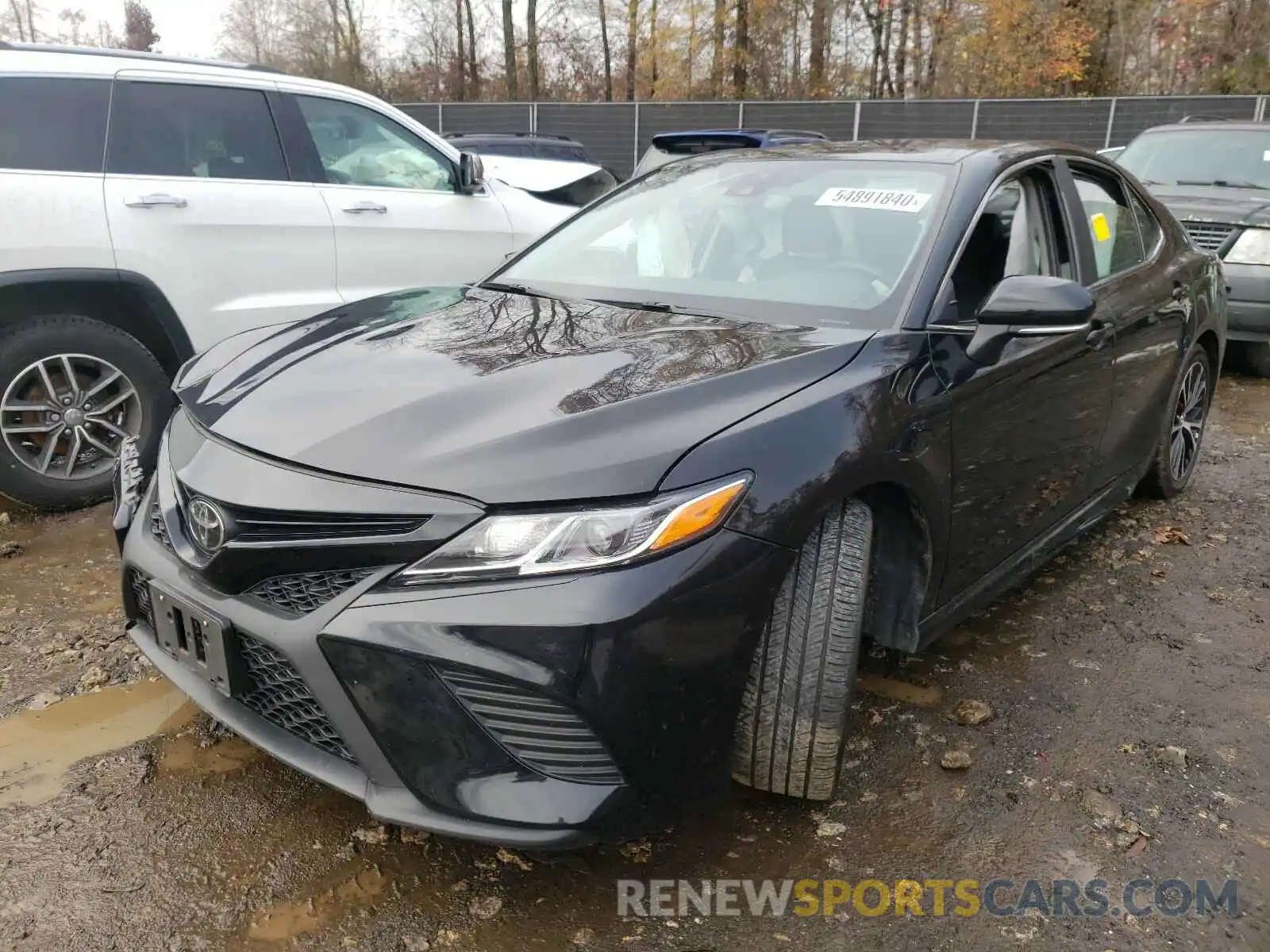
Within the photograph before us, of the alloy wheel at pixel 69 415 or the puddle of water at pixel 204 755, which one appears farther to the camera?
the alloy wheel at pixel 69 415

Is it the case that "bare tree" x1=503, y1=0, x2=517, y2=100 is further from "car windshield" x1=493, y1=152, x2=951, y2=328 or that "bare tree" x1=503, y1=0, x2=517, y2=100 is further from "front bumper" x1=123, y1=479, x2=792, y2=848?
"front bumper" x1=123, y1=479, x2=792, y2=848

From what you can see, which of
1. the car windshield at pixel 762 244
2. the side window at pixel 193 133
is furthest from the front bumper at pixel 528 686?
the side window at pixel 193 133

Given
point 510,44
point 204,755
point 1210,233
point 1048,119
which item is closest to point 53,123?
point 204,755

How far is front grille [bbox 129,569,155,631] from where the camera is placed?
2137 millimetres

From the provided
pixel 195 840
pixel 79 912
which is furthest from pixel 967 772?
pixel 79 912

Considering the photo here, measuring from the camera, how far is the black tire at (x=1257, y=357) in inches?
273

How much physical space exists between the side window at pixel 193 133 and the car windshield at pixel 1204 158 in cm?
661

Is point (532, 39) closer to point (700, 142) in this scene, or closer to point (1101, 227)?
point (700, 142)

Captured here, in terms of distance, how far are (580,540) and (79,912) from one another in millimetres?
1271

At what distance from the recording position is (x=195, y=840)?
2.14 meters

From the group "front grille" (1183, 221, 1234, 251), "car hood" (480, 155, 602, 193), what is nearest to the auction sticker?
"car hood" (480, 155, 602, 193)

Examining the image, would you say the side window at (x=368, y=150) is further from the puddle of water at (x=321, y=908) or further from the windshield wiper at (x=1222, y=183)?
the windshield wiper at (x=1222, y=183)

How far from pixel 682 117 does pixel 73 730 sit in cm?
2219

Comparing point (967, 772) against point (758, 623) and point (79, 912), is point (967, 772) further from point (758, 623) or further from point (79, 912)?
point (79, 912)
